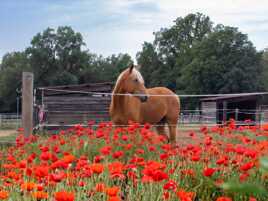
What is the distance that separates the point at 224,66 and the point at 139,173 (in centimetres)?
4655

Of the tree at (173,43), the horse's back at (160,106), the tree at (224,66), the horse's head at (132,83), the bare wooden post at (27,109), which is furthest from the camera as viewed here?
the tree at (173,43)

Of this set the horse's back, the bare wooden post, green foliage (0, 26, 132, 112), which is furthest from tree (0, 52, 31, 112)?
the bare wooden post

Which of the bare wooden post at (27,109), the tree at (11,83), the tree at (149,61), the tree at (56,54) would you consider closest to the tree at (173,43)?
the tree at (149,61)

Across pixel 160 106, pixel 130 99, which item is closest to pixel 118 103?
pixel 130 99

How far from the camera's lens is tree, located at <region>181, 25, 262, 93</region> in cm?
4653

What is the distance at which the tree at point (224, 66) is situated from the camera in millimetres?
46531

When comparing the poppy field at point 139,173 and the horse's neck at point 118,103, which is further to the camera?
the horse's neck at point 118,103

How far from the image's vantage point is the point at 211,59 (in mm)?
49688

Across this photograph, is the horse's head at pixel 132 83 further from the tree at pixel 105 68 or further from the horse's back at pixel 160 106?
the tree at pixel 105 68

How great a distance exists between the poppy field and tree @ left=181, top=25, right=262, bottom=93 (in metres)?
42.5

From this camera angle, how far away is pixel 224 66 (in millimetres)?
48375

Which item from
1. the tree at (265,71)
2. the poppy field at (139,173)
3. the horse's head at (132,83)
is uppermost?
the tree at (265,71)

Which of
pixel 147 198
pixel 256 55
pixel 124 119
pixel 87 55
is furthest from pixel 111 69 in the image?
pixel 147 198

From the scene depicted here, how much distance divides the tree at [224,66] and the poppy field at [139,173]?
42.5 metres
